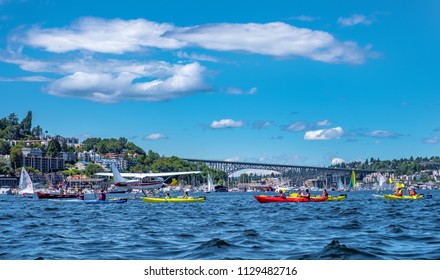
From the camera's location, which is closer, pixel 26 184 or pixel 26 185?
pixel 26 185

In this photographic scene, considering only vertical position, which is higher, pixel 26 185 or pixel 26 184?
pixel 26 184

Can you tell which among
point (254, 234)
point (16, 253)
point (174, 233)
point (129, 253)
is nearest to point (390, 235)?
point (254, 234)

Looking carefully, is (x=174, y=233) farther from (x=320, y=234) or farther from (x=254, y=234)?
(x=320, y=234)
